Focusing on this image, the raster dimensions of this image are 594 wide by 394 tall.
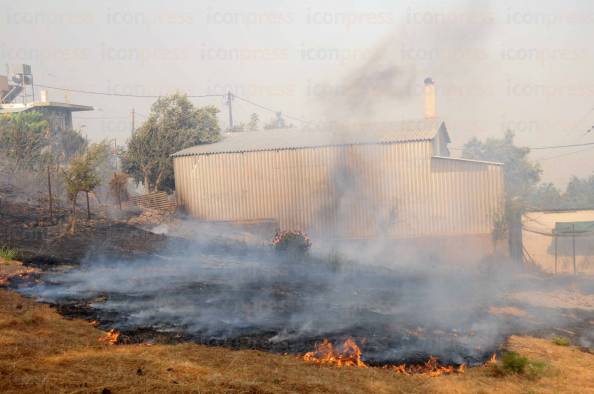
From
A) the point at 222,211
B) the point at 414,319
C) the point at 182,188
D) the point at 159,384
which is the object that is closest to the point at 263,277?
the point at 414,319

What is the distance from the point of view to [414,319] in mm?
12727

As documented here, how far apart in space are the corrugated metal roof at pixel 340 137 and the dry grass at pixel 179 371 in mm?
16766

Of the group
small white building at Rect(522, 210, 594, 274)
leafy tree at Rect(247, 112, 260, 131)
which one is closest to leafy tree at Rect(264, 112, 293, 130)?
leafy tree at Rect(247, 112, 260, 131)

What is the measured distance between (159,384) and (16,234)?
48.5ft

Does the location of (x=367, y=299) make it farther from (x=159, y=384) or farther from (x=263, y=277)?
(x=159, y=384)

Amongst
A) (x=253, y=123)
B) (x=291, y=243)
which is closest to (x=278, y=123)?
(x=253, y=123)

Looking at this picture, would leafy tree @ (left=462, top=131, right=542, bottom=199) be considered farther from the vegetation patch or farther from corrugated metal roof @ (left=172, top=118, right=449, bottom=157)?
the vegetation patch

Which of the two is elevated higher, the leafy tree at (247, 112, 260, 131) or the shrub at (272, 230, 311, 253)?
the leafy tree at (247, 112, 260, 131)

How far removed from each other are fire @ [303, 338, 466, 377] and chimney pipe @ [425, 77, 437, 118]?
79.0 ft

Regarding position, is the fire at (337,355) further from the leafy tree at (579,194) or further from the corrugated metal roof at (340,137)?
the leafy tree at (579,194)

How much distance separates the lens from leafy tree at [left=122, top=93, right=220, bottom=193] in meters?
34.4

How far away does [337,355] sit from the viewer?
368 inches

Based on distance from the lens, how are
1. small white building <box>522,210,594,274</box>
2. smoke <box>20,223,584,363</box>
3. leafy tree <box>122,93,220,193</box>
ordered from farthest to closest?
leafy tree <box>122,93,220,193</box> < small white building <box>522,210,594,274</box> < smoke <box>20,223,584,363</box>

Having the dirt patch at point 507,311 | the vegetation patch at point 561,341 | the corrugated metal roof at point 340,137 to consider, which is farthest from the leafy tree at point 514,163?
the vegetation patch at point 561,341
